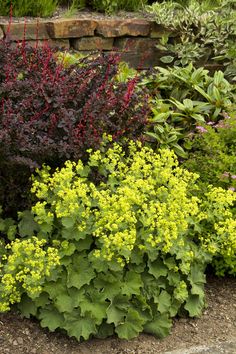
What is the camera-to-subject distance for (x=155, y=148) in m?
5.71

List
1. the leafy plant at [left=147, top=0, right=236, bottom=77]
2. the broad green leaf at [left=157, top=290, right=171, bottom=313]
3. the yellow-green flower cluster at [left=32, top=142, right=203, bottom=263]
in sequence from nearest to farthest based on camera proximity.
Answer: the yellow-green flower cluster at [left=32, top=142, right=203, bottom=263] → the broad green leaf at [left=157, top=290, right=171, bottom=313] → the leafy plant at [left=147, top=0, right=236, bottom=77]

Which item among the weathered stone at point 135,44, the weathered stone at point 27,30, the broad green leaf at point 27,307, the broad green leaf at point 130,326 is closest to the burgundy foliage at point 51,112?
the broad green leaf at point 27,307

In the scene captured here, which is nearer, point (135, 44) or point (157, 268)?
point (157, 268)

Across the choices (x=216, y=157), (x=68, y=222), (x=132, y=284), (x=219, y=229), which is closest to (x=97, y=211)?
(x=68, y=222)

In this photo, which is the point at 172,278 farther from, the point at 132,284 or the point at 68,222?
the point at 68,222

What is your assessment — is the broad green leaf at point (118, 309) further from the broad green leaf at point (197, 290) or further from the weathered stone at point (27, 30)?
the weathered stone at point (27, 30)

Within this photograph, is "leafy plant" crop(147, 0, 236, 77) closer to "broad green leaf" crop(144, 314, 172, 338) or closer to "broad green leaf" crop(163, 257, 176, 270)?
"broad green leaf" crop(163, 257, 176, 270)

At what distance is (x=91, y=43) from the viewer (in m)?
6.40

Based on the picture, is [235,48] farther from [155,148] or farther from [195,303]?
[195,303]

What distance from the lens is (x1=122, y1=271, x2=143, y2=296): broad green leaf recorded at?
13.0 ft

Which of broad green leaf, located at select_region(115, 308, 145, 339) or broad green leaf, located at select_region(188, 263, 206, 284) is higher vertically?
broad green leaf, located at select_region(188, 263, 206, 284)

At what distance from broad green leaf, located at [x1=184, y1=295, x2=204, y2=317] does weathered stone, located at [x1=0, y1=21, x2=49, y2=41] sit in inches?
108

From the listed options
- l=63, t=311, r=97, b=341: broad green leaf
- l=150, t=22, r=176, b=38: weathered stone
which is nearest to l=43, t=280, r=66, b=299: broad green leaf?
l=63, t=311, r=97, b=341: broad green leaf

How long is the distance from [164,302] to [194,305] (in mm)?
257
